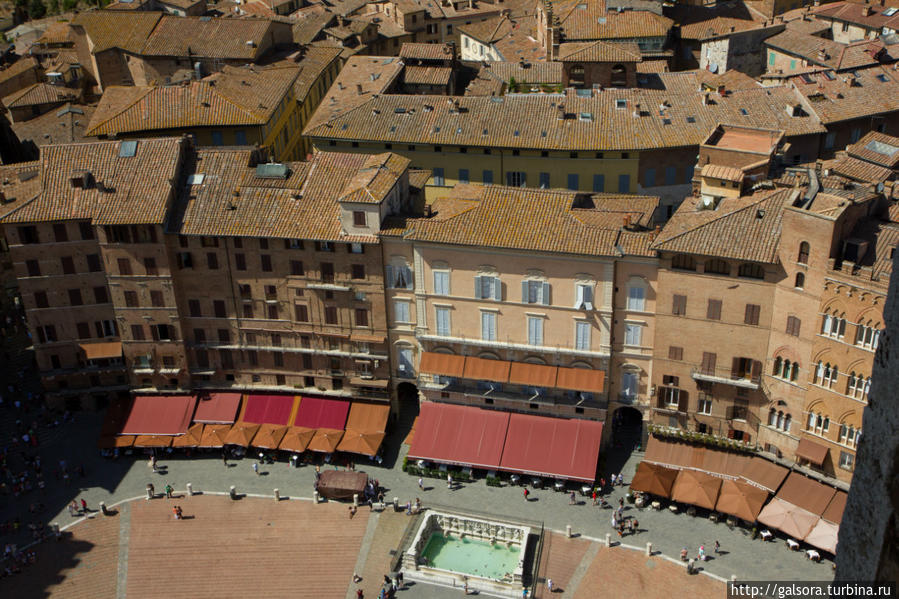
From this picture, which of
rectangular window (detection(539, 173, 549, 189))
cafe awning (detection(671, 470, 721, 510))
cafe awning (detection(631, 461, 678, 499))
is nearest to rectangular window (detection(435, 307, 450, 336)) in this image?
rectangular window (detection(539, 173, 549, 189))

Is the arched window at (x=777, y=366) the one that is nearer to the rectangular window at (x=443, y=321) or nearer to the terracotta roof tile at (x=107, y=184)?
the rectangular window at (x=443, y=321)

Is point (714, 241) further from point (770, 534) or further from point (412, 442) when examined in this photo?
point (412, 442)

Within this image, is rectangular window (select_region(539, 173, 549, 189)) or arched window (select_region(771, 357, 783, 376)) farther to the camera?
rectangular window (select_region(539, 173, 549, 189))

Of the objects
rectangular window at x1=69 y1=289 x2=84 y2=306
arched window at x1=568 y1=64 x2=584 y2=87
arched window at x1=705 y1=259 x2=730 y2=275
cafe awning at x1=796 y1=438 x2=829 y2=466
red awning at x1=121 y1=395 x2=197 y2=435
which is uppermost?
arched window at x1=568 y1=64 x2=584 y2=87

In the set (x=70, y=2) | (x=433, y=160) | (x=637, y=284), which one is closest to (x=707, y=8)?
(x=433, y=160)

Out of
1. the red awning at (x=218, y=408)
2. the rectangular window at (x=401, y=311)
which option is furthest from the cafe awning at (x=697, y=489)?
the red awning at (x=218, y=408)

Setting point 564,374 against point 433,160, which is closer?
point 564,374

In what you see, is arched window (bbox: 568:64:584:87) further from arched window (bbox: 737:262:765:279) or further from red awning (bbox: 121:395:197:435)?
red awning (bbox: 121:395:197:435)
